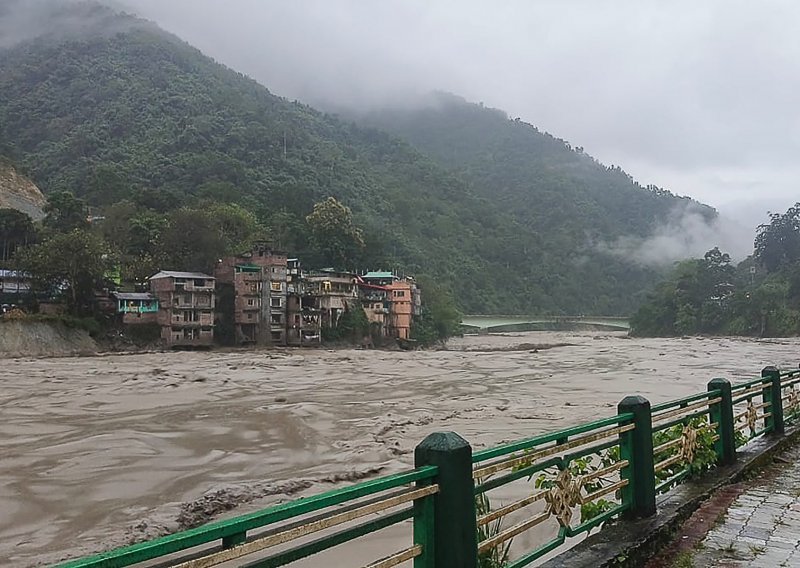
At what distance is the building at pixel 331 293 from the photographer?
49.8 metres

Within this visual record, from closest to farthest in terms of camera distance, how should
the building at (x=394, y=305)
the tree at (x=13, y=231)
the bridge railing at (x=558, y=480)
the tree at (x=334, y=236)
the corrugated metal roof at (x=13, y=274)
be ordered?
the bridge railing at (x=558, y=480) → the corrugated metal roof at (x=13, y=274) → the tree at (x=13, y=231) → the building at (x=394, y=305) → the tree at (x=334, y=236)

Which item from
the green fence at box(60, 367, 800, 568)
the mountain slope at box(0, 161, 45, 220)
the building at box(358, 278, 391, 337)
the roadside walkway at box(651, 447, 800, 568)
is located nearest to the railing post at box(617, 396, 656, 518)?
the green fence at box(60, 367, 800, 568)

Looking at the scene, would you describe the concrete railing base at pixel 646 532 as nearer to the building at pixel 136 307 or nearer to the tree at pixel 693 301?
the building at pixel 136 307

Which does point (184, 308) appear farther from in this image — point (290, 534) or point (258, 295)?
point (290, 534)

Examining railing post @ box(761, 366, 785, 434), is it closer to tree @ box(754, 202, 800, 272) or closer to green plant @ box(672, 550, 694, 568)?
green plant @ box(672, 550, 694, 568)

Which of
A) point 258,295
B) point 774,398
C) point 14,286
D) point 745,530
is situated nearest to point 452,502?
point 745,530

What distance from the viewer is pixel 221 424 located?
53.5 feet

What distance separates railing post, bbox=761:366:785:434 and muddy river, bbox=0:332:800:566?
489 centimetres

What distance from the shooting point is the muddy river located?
355 inches

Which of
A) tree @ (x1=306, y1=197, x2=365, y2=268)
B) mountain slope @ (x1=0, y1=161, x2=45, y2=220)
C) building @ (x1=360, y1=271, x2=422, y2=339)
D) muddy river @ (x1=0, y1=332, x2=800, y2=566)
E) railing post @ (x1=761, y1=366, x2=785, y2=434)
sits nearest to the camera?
railing post @ (x1=761, y1=366, x2=785, y2=434)

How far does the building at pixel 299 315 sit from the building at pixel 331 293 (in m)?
0.70

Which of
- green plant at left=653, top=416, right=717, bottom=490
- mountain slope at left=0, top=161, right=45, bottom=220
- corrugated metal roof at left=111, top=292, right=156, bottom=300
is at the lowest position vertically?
green plant at left=653, top=416, right=717, bottom=490

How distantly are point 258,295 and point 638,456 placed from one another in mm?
43577

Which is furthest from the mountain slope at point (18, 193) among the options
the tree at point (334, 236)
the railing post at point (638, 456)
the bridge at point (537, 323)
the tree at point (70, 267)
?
the railing post at point (638, 456)
